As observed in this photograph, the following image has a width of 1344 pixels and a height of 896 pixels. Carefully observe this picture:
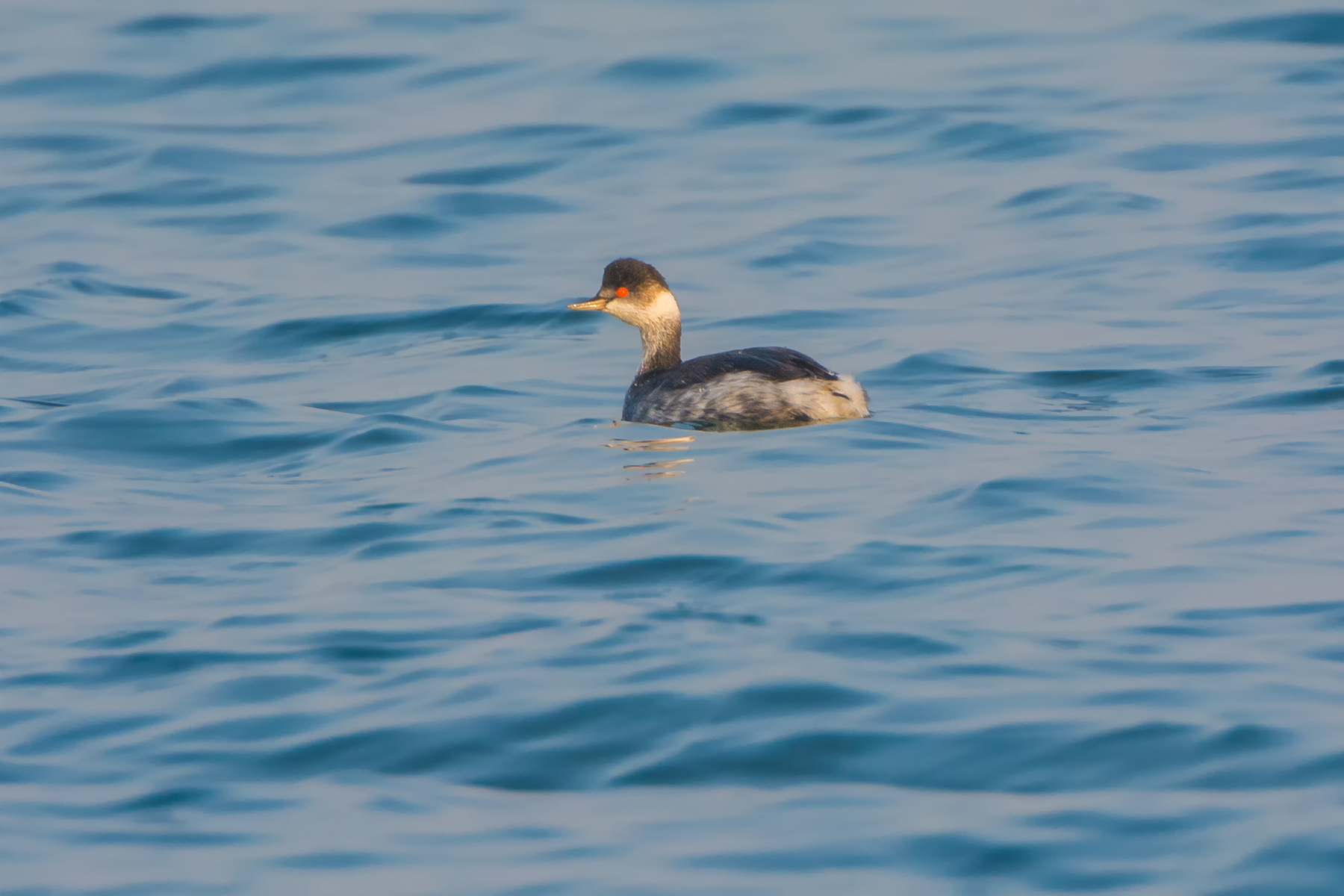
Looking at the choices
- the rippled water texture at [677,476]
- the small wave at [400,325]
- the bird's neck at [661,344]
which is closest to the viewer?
the rippled water texture at [677,476]

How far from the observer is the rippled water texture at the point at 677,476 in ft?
18.6

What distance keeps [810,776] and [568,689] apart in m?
1.05

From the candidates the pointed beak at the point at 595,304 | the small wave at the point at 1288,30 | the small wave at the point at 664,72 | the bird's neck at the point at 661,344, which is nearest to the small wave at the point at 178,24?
the small wave at the point at 664,72

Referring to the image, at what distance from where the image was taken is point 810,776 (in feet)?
19.3

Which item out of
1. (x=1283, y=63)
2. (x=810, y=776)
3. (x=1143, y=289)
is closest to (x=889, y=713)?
(x=810, y=776)

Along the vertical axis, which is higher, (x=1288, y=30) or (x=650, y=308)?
(x=1288, y=30)

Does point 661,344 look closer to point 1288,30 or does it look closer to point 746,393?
point 746,393

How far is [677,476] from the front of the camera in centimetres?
949

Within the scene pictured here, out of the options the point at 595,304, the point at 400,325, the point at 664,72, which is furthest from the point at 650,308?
the point at 664,72

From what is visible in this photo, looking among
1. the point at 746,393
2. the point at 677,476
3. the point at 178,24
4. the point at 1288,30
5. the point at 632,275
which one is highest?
the point at 178,24

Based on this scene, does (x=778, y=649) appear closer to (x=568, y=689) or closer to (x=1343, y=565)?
(x=568, y=689)

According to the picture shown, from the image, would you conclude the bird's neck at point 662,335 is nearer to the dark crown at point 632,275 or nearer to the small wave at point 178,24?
the dark crown at point 632,275

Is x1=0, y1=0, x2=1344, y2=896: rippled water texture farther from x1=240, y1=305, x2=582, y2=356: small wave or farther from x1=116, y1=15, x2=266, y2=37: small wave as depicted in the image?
x1=116, y1=15, x2=266, y2=37: small wave

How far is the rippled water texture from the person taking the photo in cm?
568
